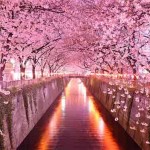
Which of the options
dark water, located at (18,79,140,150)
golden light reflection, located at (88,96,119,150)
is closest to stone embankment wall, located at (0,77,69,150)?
dark water, located at (18,79,140,150)

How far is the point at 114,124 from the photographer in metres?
38.6

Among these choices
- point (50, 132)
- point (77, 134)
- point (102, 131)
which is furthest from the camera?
point (102, 131)

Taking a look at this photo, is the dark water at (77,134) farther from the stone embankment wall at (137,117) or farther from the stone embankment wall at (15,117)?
the stone embankment wall at (15,117)

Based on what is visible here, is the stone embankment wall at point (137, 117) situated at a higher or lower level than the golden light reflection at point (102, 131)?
higher

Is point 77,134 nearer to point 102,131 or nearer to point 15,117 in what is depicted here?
point 102,131

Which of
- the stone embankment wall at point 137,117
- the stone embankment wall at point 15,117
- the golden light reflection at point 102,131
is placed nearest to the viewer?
the stone embankment wall at point 15,117

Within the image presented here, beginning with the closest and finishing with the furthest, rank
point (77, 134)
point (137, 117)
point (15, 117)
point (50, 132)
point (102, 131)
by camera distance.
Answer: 1. point (15, 117)
2. point (137, 117)
3. point (77, 134)
4. point (50, 132)
5. point (102, 131)

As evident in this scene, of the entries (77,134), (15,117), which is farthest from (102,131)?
(15,117)

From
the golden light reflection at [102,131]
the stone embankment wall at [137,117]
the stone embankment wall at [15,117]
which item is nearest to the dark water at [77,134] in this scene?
the golden light reflection at [102,131]

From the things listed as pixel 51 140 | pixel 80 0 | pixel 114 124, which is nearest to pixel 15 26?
pixel 80 0

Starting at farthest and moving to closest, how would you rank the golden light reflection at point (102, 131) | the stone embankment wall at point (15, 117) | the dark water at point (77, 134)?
1. the golden light reflection at point (102, 131)
2. the dark water at point (77, 134)
3. the stone embankment wall at point (15, 117)

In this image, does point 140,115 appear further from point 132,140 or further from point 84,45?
point 84,45

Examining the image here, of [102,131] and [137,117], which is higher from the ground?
[137,117]

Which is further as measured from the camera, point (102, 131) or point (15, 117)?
point (102, 131)
